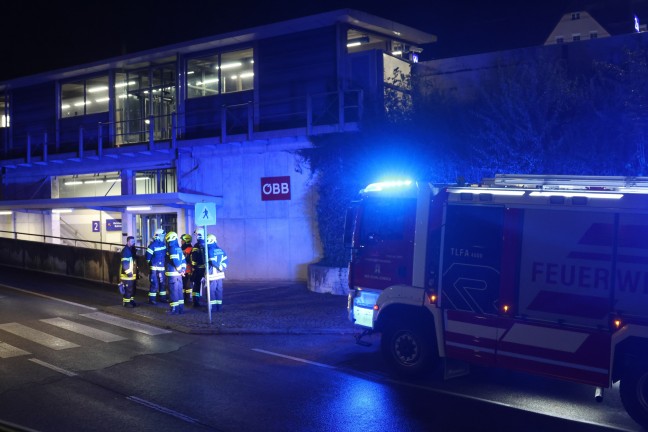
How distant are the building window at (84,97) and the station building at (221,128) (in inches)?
2.0

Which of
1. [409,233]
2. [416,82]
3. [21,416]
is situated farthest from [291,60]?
[21,416]

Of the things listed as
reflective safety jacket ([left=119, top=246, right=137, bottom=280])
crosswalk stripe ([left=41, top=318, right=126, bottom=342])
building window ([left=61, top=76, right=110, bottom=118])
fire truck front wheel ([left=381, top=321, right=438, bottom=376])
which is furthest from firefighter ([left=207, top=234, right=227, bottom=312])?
building window ([left=61, top=76, right=110, bottom=118])

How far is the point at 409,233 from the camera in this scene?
29.4ft

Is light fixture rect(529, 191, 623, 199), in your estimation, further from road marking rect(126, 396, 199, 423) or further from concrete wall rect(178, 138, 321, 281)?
concrete wall rect(178, 138, 321, 281)

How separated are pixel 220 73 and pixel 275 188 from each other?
523cm

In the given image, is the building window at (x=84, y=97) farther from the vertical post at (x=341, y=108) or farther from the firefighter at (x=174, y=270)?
the firefighter at (x=174, y=270)

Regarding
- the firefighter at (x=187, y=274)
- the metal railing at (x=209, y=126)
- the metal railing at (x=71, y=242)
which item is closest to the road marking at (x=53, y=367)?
the firefighter at (x=187, y=274)

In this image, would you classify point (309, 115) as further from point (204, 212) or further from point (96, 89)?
point (96, 89)

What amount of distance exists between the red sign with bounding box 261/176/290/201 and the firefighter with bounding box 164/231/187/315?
6194mm

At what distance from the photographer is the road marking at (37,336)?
11.0 m

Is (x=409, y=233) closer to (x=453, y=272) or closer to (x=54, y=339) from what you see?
(x=453, y=272)

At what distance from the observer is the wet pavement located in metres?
12.5

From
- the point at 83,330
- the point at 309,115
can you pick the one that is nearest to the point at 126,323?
the point at 83,330

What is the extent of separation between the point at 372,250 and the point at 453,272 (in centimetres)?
156
